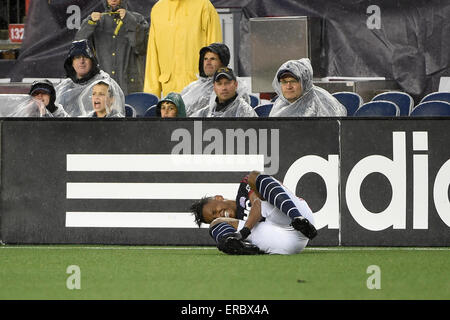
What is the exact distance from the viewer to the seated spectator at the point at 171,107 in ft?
40.1

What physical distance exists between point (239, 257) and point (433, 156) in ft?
6.77

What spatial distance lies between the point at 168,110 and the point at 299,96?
4.25ft

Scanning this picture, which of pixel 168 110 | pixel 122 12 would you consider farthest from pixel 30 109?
pixel 122 12

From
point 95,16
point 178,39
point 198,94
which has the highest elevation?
point 95,16

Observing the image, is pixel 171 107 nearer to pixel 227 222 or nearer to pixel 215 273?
pixel 227 222

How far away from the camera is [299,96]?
40.2ft

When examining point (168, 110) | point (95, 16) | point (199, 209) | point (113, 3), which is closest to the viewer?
point (199, 209)

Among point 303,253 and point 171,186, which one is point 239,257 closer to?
point 303,253

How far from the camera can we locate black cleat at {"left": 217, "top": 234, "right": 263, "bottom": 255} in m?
10.0

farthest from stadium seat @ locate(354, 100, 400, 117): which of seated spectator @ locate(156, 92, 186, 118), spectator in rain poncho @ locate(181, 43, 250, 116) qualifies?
seated spectator @ locate(156, 92, 186, 118)

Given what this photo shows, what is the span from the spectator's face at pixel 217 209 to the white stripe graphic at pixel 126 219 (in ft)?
1.83

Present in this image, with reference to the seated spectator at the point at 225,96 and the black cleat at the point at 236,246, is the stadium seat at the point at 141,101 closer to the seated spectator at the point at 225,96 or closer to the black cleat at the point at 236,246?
the seated spectator at the point at 225,96

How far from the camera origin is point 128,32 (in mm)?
14797
